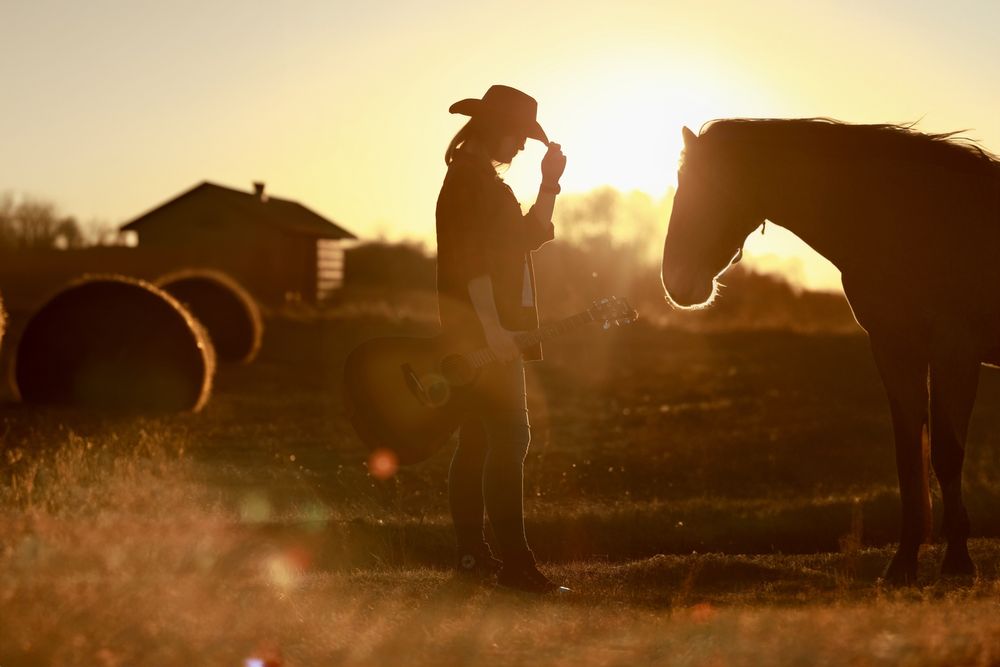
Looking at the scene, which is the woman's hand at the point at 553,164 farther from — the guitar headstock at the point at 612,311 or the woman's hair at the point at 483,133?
the guitar headstock at the point at 612,311

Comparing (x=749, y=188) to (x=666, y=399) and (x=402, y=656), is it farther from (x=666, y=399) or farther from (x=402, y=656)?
(x=666, y=399)

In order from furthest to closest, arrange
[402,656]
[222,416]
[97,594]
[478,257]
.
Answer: [222,416]
[478,257]
[97,594]
[402,656]

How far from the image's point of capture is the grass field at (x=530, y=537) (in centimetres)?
441

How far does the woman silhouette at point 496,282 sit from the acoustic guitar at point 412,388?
0.12 meters

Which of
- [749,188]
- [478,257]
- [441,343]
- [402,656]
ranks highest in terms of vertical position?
[749,188]

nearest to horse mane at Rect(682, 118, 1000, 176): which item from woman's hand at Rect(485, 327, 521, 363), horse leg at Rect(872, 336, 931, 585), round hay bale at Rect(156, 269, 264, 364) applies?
horse leg at Rect(872, 336, 931, 585)

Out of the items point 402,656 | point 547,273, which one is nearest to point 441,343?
point 402,656

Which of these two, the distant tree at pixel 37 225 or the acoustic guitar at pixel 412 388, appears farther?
the distant tree at pixel 37 225

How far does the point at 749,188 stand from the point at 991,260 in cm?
140

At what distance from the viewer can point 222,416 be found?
14.7 metres

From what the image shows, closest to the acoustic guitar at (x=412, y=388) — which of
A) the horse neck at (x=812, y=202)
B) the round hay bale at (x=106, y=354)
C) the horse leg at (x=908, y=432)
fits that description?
the horse neck at (x=812, y=202)

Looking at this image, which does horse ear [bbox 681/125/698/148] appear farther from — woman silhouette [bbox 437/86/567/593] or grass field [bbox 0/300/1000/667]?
grass field [bbox 0/300/1000/667]

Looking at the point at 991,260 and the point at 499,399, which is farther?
the point at 991,260

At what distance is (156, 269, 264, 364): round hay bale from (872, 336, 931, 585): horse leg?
1670cm
